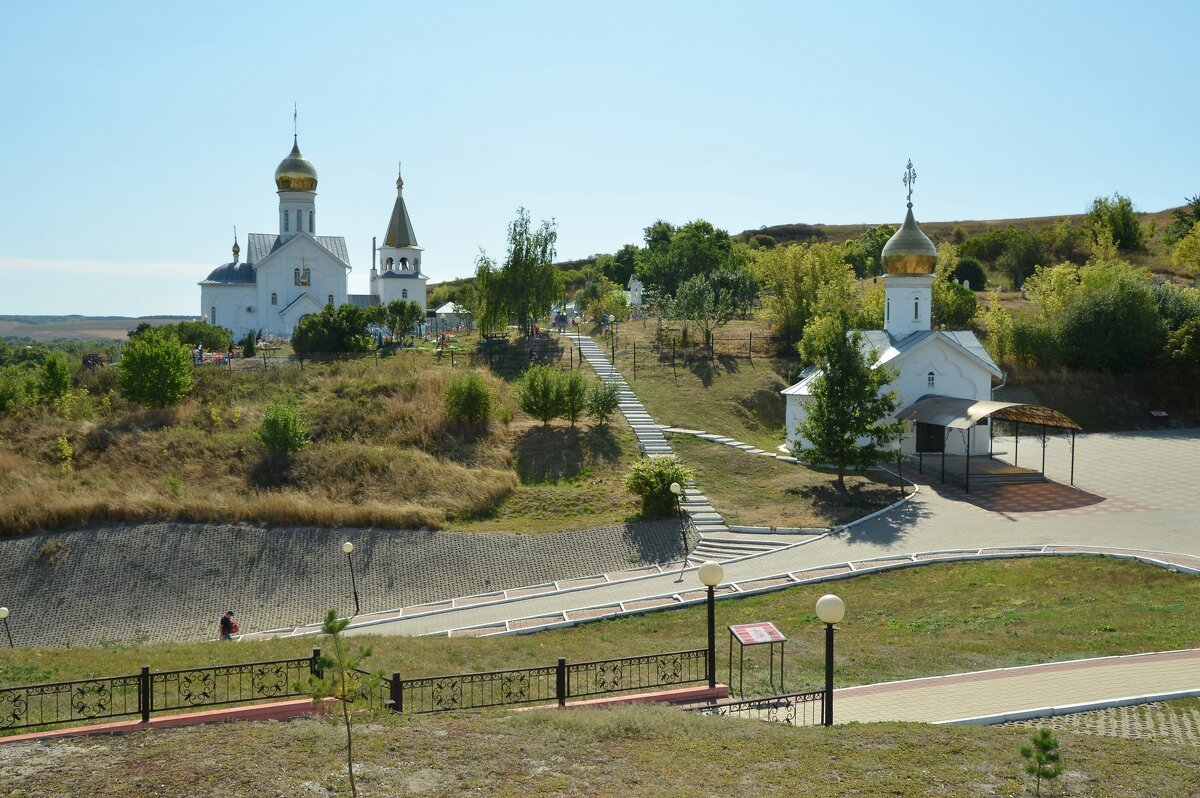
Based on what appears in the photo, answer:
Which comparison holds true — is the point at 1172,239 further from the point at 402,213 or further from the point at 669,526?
the point at 669,526

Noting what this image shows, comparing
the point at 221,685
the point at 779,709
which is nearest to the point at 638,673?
the point at 779,709

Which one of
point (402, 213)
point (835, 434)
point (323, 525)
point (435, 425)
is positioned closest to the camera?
point (323, 525)

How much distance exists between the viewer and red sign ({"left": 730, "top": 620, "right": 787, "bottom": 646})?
1362 cm

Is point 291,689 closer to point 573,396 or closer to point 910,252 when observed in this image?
point 573,396

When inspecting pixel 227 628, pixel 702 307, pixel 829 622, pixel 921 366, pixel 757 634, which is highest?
pixel 702 307

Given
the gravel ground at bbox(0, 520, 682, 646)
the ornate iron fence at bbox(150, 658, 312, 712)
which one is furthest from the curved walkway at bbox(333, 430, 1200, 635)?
the ornate iron fence at bbox(150, 658, 312, 712)

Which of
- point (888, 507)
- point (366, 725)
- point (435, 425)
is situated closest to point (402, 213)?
point (435, 425)

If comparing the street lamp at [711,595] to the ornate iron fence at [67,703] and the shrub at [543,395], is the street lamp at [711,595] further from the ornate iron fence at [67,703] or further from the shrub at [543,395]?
the shrub at [543,395]

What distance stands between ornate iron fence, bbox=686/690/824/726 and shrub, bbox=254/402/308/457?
19754 millimetres

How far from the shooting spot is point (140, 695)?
11531 millimetres

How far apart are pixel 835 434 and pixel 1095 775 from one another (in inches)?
709

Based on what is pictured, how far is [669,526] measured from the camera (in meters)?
25.0

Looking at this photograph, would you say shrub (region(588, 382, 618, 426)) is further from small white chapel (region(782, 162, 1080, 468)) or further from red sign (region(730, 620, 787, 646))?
red sign (region(730, 620, 787, 646))

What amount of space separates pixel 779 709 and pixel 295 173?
156 feet
